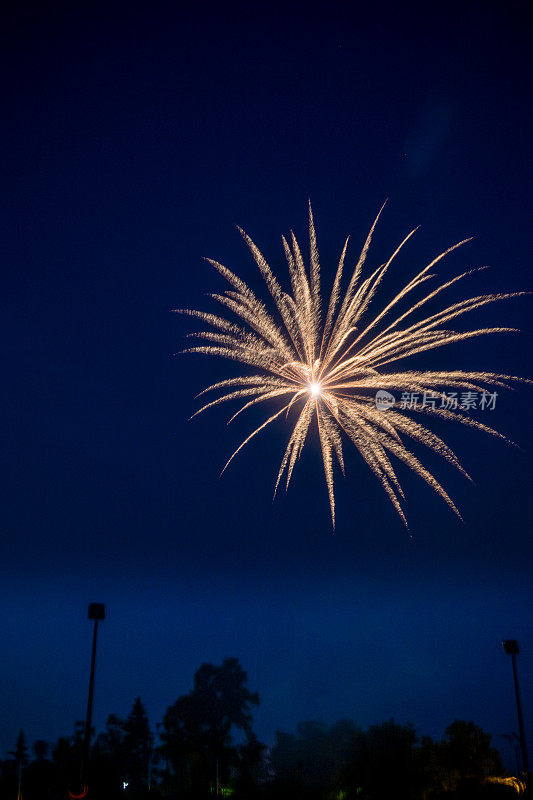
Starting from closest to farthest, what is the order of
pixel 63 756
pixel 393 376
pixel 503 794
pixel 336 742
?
pixel 393 376 < pixel 503 794 < pixel 63 756 < pixel 336 742

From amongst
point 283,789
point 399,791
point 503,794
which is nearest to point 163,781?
point 283,789

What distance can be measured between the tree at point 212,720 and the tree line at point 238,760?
8 centimetres

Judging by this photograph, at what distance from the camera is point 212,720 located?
54.3 meters

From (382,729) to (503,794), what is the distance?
33.3m

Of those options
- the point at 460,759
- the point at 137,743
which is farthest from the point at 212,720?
the point at 460,759

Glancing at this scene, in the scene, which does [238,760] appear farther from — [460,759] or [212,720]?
[460,759]

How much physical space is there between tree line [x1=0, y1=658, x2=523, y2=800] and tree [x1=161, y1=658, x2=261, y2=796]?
0.27 ft

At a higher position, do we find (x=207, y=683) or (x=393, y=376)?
Result: (x=393, y=376)

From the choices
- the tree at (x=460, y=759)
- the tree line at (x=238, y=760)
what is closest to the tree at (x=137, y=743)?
the tree line at (x=238, y=760)

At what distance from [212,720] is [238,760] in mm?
7286

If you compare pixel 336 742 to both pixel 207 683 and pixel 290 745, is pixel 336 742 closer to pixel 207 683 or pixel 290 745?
pixel 290 745

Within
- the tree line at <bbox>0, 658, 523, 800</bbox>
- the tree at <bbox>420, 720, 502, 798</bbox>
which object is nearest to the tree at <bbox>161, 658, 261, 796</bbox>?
the tree line at <bbox>0, 658, 523, 800</bbox>

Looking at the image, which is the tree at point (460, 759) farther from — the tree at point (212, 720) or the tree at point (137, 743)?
the tree at point (137, 743)

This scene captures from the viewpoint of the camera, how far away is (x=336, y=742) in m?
62.7
